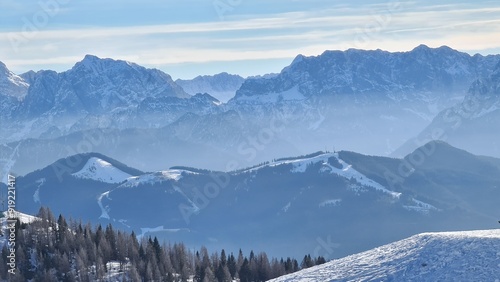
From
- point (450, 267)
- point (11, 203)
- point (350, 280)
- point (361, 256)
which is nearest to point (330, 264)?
point (361, 256)

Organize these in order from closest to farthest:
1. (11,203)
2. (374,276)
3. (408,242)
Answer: (374,276) < (408,242) < (11,203)

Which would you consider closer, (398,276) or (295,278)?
(398,276)

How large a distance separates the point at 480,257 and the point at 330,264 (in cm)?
3418

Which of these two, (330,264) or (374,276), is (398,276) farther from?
(330,264)

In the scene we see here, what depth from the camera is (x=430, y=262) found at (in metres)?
153

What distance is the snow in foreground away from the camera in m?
148

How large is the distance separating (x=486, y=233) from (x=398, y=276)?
21.3 m

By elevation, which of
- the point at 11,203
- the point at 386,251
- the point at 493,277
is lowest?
the point at 493,277

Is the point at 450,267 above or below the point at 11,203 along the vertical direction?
below

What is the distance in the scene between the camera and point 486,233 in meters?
163

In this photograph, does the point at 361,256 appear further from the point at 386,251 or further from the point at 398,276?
the point at 398,276

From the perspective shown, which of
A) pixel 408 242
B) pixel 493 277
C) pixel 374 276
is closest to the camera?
pixel 493 277

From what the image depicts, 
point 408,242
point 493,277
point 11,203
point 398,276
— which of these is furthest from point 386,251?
point 11,203

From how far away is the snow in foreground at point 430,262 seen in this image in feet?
484
